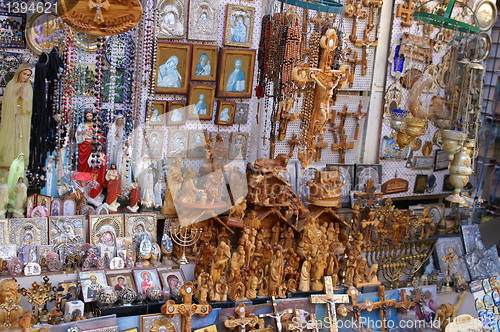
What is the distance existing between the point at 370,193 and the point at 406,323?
128 centimetres

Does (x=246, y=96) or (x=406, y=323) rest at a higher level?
(x=246, y=96)

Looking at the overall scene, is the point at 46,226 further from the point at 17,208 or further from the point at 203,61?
the point at 203,61

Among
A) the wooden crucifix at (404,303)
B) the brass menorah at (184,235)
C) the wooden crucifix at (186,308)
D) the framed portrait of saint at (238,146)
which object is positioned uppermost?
the framed portrait of saint at (238,146)

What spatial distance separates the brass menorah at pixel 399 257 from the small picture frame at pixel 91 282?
8.11 feet

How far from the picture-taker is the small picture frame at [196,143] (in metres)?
5.55

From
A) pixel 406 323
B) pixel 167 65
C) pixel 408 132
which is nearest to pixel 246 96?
pixel 167 65

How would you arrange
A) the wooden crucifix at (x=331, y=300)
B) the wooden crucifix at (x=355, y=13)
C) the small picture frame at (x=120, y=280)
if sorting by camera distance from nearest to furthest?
the small picture frame at (x=120, y=280) → the wooden crucifix at (x=331, y=300) → the wooden crucifix at (x=355, y=13)

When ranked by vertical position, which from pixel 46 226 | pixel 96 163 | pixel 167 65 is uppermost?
pixel 167 65

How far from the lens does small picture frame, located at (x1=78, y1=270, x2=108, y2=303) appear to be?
14.8ft

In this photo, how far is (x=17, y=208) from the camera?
471 cm

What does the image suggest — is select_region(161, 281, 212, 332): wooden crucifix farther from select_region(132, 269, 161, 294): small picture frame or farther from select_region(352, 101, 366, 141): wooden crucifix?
select_region(352, 101, 366, 141): wooden crucifix

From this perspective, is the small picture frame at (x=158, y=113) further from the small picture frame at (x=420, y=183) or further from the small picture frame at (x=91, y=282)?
the small picture frame at (x=420, y=183)

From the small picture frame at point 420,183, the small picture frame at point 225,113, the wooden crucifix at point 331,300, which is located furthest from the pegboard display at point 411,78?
the wooden crucifix at point 331,300

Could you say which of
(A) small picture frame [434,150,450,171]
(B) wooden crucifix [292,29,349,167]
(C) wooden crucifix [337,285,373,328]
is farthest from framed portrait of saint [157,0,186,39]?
(A) small picture frame [434,150,450,171]
